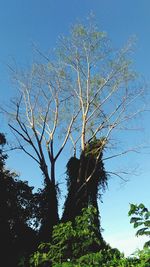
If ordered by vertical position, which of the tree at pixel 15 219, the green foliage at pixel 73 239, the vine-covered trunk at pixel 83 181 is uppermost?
the vine-covered trunk at pixel 83 181

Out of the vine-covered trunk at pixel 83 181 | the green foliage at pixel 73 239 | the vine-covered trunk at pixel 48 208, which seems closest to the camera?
the green foliage at pixel 73 239

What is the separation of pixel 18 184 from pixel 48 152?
2.55 metres

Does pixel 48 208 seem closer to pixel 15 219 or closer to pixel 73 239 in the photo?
pixel 15 219

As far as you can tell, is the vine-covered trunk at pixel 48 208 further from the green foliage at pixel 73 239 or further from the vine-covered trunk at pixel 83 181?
the green foliage at pixel 73 239

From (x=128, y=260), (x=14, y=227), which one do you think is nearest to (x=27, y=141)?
(x=14, y=227)

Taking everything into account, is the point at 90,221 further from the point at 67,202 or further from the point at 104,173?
the point at 104,173

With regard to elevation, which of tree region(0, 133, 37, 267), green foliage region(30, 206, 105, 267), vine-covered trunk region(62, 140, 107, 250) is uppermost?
vine-covered trunk region(62, 140, 107, 250)

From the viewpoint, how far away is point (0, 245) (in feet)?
48.8

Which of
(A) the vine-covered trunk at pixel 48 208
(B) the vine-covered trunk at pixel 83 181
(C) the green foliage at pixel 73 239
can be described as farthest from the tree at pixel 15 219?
(C) the green foliage at pixel 73 239

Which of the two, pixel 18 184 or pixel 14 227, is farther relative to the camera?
pixel 18 184

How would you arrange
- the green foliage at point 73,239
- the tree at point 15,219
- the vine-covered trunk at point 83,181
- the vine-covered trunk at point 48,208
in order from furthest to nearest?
the vine-covered trunk at point 83,181 < the vine-covered trunk at point 48,208 < the tree at point 15,219 < the green foliage at point 73,239

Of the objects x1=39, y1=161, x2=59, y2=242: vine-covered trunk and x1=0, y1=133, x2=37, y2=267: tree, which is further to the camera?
x1=39, y1=161, x2=59, y2=242: vine-covered trunk

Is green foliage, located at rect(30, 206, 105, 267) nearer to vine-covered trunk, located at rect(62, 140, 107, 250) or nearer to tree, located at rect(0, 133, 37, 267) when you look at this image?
tree, located at rect(0, 133, 37, 267)

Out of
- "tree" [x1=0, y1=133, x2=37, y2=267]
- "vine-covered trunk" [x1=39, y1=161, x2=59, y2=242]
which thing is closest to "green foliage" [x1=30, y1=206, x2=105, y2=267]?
"tree" [x1=0, y1=133, x2=37, y2=267]
